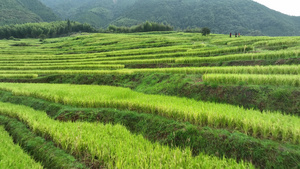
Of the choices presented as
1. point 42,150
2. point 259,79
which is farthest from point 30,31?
point 259,79

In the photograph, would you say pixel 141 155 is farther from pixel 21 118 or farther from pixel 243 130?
pixel 21 118

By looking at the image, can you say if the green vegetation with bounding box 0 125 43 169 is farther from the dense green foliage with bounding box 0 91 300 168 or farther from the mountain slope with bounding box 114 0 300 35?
the mountain slope with bounding box 114 0 300 35

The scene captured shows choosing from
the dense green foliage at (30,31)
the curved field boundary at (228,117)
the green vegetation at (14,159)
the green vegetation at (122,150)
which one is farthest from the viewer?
the dense green foliage at (30,31)

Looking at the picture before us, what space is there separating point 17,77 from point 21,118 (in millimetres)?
15959

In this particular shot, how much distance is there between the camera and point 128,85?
12.0 meters

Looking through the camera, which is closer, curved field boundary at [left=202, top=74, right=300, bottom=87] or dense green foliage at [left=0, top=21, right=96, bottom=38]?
curved field boundary at [left=202, top=74, right=300, bottom=87]

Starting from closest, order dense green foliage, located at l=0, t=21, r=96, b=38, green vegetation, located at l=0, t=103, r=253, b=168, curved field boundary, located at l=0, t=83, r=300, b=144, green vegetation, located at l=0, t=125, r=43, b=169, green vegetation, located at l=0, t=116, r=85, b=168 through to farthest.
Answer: green vegetation, located at l=0, t=103, r=253, b=168, green vegetation, located at l=0, t=125, r=43, b=169, green vegetation, located at l=0, t=116, r=85, b=168, curved field boundary, located at l=0, t=83, r=300, b=144, dense green foliage, located at l=0, t=21, r=96, b=38

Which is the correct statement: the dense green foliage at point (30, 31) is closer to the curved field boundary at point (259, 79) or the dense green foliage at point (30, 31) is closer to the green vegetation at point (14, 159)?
the green vegetation at point (14, 159)

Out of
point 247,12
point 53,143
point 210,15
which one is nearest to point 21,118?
point 53,143

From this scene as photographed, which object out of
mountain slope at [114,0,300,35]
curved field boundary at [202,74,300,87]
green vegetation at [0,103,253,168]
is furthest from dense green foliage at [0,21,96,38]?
mountain slope at [114,0,300,35]

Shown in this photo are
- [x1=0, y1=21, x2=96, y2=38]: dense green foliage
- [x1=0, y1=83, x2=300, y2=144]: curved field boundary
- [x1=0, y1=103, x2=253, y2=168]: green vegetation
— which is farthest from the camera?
[x1=0, y1=21, x2=96, y2=38]: dense green foliage

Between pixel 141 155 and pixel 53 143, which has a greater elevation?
pixel 141 155

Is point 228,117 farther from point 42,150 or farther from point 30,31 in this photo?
point 30,31

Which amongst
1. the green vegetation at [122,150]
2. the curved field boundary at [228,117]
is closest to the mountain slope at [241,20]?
the curved field boundary at [228,117]
